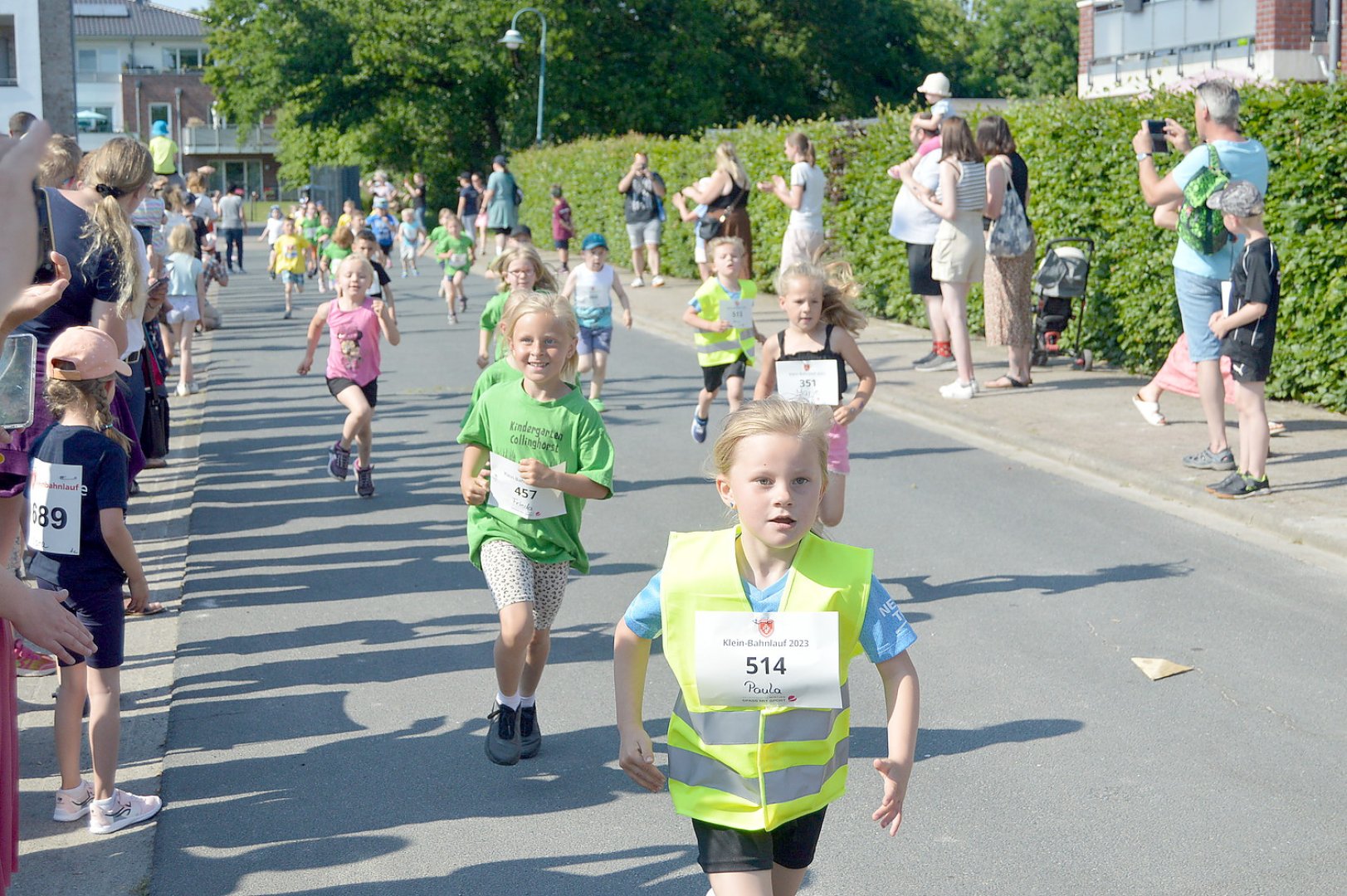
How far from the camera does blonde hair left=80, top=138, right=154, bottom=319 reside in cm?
627

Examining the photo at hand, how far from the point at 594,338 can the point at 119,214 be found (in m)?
6.75

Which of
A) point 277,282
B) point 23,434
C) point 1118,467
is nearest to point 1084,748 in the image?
point 23,434

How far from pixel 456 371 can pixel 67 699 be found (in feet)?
38.3

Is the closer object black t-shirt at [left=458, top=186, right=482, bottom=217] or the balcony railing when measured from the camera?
black t-shirt at [left=458, top=186, right=482, bottom=217]

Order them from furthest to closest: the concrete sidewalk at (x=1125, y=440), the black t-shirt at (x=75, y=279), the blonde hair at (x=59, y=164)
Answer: the concrete sidewalk at (x=1125, y=440), the blonde hair at (x=59, y=164), the black t-shirt at (x=75, y=279)

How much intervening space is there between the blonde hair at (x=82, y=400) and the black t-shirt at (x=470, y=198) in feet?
107

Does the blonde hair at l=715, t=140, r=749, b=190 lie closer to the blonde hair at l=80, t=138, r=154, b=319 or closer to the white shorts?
the white shorts

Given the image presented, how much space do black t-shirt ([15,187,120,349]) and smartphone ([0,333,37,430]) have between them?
1.25m

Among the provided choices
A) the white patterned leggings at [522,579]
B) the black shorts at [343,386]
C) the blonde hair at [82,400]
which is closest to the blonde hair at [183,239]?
the black shorts at [343,386]

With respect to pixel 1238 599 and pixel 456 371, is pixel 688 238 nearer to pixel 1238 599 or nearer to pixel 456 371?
pixel 456 371

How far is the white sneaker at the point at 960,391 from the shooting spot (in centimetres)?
1306

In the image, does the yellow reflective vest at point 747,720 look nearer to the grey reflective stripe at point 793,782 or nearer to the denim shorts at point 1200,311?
the grey reflective stripe at point 793,782

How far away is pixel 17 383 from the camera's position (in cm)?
500

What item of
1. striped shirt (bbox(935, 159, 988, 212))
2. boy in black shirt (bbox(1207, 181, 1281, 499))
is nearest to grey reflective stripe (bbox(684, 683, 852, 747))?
boy in black shirt (bbox(1207, 181, 1281, 499))
